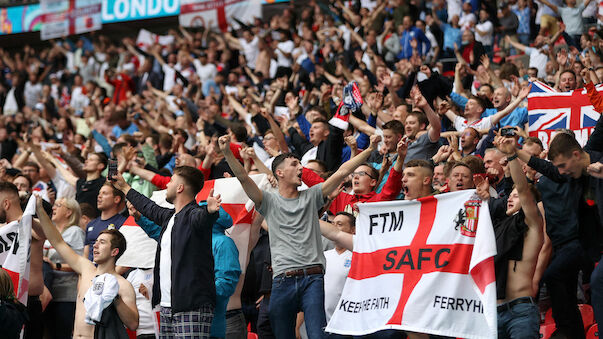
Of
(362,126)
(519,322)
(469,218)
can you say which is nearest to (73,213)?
(362,126)

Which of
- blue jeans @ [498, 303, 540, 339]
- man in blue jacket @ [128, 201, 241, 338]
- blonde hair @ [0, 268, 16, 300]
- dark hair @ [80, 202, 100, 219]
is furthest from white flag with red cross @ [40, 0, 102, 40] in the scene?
blue jeans @ [498, 303, 540, 339]

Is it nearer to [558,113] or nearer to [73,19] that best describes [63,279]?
[558,113]

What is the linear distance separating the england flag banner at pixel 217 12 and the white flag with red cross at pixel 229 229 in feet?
43.6

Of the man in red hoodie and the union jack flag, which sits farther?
the union jack flag

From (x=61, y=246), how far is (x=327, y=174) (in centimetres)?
262

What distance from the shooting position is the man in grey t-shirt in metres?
6.20

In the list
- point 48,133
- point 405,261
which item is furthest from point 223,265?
point 48,133

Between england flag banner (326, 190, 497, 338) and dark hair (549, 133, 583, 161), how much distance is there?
0.63 metres

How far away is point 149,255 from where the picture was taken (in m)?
7.96

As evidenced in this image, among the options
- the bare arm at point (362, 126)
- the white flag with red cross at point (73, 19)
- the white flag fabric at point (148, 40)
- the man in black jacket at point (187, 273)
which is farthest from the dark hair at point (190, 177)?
the white flag with red cross at point (73, 19)

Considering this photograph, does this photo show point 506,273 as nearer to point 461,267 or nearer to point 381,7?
point 461,267

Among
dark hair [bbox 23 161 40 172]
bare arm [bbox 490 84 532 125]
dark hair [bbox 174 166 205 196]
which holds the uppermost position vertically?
dark hair [bbox 23 161 40 172]

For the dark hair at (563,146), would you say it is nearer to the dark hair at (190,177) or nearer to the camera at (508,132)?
the camera at (508,132)

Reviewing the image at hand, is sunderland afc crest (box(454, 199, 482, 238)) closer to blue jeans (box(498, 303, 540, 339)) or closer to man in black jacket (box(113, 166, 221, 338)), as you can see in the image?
blue jeans (box(498, 303, 540, 339))
